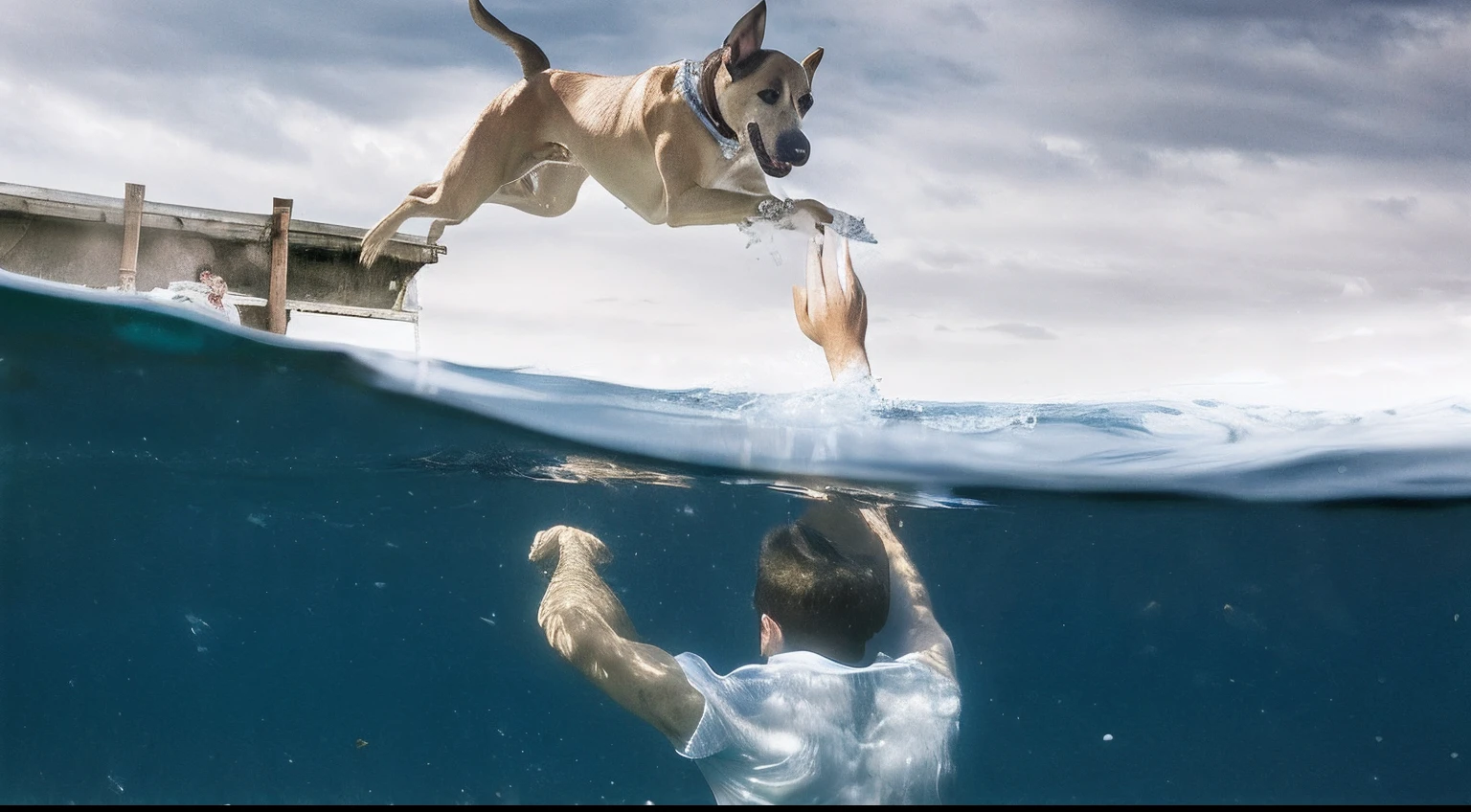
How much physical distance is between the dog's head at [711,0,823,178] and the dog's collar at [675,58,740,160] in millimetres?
138

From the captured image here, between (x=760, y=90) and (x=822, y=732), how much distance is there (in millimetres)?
2895

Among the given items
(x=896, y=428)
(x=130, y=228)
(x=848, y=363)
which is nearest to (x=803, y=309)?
(x=848, y=363)

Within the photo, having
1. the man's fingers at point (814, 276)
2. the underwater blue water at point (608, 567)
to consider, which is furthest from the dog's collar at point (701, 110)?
the underwater blue water at point (608, 567)

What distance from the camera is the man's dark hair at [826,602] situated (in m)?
4.79

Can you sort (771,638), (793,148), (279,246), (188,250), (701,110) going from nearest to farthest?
(793,148) < (701,110) < (771,638) < (279,246) < (188,250)

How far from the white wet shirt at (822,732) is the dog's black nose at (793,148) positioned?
229cm

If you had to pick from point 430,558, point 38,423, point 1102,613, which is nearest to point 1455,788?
point 1102,613

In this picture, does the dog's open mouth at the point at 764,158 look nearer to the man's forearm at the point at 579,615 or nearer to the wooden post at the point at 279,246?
the man's forearm at the point at 579,615

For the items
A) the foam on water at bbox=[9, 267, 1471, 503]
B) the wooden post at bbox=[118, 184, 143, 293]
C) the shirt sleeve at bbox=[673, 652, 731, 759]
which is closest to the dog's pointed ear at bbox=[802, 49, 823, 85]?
the foam on water at bbox=[9, 267, 1471, 503]

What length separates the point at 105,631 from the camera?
14.6 meters

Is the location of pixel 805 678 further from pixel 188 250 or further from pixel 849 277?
pixel 188 250

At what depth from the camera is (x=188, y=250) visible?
29.2ft

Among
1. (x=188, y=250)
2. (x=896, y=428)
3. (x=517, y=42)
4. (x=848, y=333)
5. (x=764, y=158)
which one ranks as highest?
(x=517, y=42)

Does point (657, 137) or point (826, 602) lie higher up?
point (657, 137)
